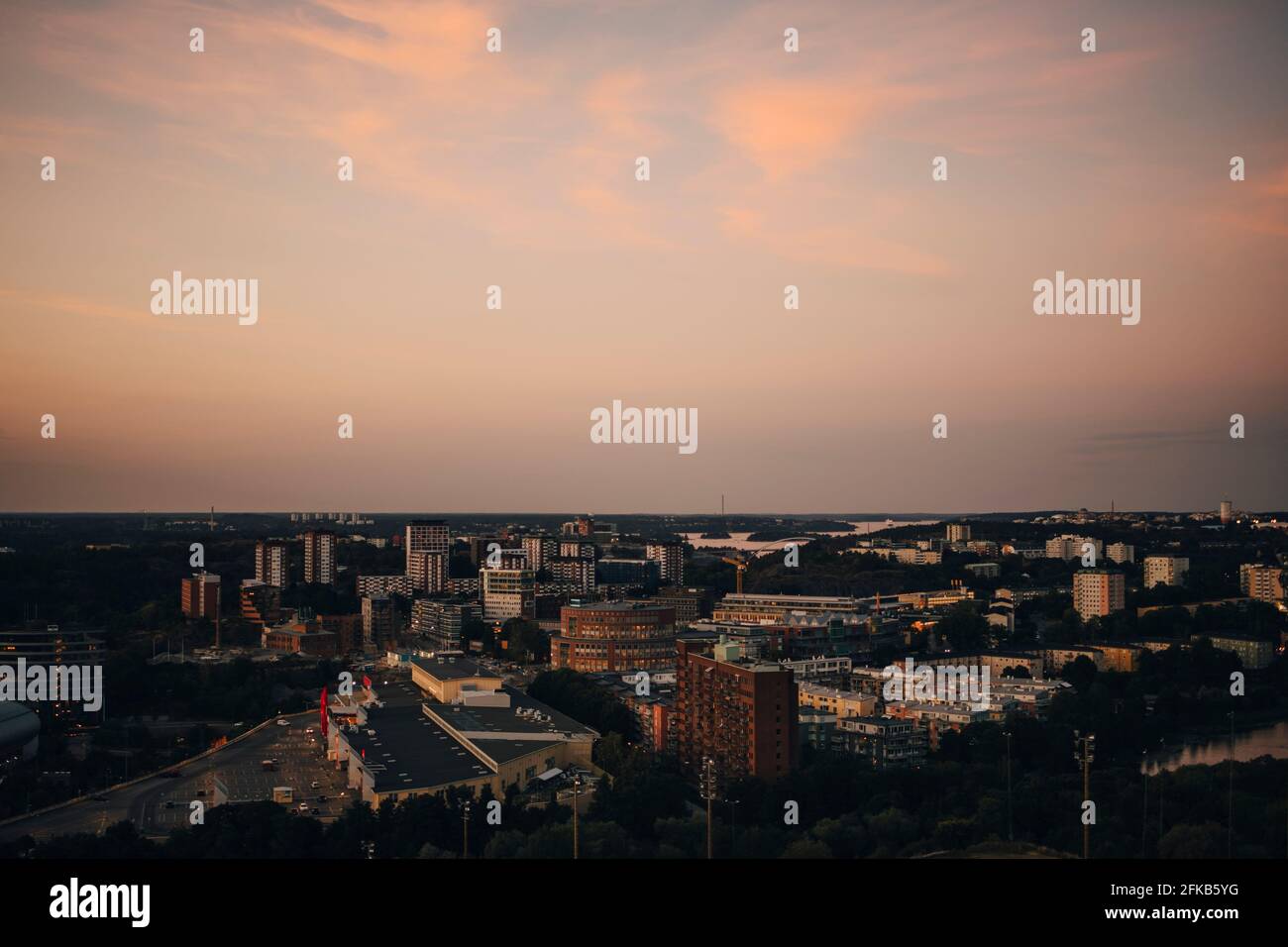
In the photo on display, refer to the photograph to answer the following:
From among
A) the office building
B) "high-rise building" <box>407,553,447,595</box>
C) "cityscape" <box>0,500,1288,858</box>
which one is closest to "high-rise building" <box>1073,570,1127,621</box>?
"cityscape" <box>0,500,1288,858</box>

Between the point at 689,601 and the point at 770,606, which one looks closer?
the point at 770,606

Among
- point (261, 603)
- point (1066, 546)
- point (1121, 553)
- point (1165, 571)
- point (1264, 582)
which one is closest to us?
point (1264, 582)

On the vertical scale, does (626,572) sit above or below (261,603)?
above

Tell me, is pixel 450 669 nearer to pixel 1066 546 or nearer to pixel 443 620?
pixel 443 620

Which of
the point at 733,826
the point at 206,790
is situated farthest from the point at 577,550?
the point at 733,826

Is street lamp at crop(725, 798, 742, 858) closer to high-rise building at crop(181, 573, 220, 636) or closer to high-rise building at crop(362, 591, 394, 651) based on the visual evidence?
high-rise building at crop(362, 591, 394, 651)

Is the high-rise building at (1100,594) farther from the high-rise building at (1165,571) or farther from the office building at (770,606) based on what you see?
the office building at (770,606)

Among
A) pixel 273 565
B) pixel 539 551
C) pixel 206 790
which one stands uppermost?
pixel 539 551

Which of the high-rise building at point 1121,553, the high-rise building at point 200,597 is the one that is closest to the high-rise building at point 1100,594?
the high-rise building at point 1121,553
